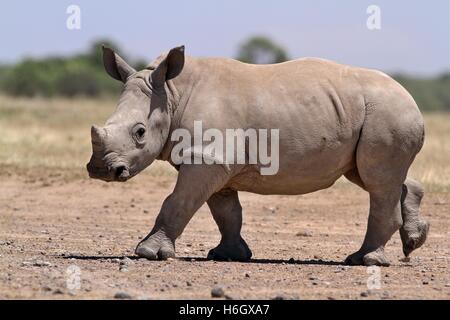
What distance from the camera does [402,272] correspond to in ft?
35.6

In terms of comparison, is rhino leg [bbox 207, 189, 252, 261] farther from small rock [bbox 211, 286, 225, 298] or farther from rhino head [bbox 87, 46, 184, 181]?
small rock [bbox 211, 286, 225, 298]

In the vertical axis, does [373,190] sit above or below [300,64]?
below

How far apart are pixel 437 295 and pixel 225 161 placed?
8.36 feet

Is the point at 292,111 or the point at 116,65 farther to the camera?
the point at 116,65

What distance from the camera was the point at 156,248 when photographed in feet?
36.2

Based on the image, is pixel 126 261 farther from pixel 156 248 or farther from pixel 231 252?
pixel 231 252

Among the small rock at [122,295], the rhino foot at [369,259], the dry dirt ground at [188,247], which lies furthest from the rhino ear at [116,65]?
the small rock at [122,295]

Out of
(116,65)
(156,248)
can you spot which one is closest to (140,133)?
(116,65)

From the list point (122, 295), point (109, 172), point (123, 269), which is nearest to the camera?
point (122, 295)

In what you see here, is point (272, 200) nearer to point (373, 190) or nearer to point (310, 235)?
point (310, 235)

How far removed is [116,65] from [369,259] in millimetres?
3085

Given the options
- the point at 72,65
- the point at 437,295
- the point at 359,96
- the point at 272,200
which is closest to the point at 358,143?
the point at 359,96

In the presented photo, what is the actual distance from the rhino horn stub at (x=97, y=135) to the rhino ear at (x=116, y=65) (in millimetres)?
930

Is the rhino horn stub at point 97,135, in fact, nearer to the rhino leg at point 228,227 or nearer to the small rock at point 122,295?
the rhino leg at point 228,227
